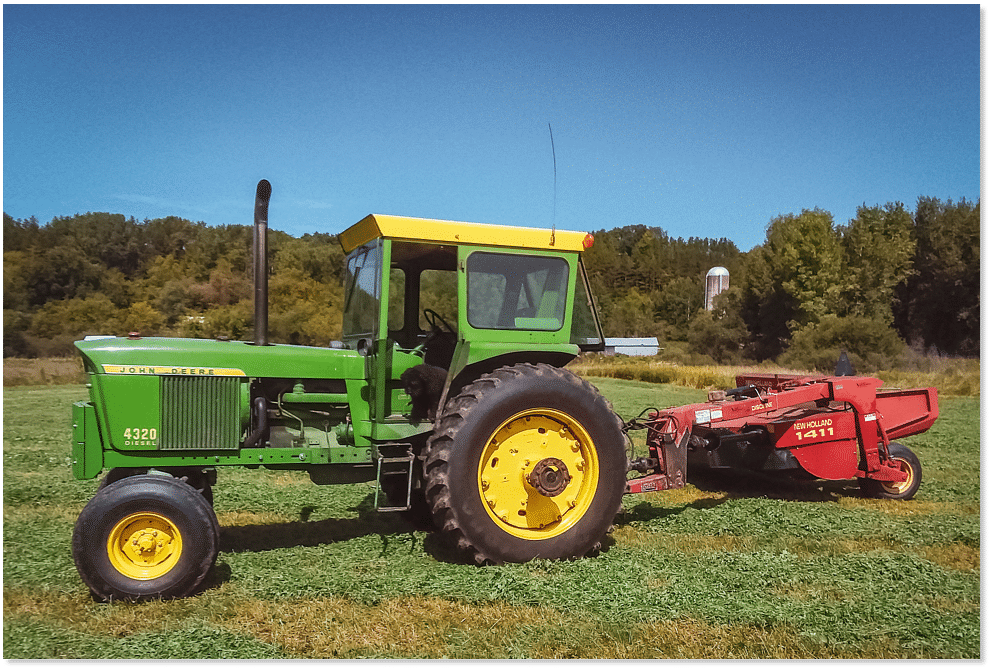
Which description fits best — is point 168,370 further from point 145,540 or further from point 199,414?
point 145,540

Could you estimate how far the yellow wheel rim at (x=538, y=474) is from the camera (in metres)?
5.21

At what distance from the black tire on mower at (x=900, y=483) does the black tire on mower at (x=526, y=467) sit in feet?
12.1

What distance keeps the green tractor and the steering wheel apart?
0.09 ft

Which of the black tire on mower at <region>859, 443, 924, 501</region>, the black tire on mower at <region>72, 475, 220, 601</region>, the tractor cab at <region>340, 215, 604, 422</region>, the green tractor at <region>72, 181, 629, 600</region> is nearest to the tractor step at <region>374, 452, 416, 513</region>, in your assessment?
the green tractor at <region>72, 181, 629, 600</region>

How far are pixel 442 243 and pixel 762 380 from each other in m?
4.64

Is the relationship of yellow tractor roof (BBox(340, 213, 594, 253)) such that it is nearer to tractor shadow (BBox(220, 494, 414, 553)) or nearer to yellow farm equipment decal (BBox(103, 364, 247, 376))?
yellow farm equipment decal (BBox(103, 364, 247, 376))

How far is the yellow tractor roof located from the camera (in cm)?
524

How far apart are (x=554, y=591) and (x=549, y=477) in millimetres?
861

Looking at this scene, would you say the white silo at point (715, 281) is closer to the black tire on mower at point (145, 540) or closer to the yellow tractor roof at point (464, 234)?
the yellow tractor roof at point (464, 234)

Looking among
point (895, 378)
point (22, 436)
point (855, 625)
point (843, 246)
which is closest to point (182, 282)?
point (22, 436)

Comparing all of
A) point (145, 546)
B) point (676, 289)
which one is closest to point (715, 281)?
point (676, 289)

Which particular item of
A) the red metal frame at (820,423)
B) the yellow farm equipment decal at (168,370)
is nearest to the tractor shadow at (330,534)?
the yellow farm equipment decal at (168,370)

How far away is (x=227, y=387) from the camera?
5254mm

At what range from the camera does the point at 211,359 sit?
207 inches
